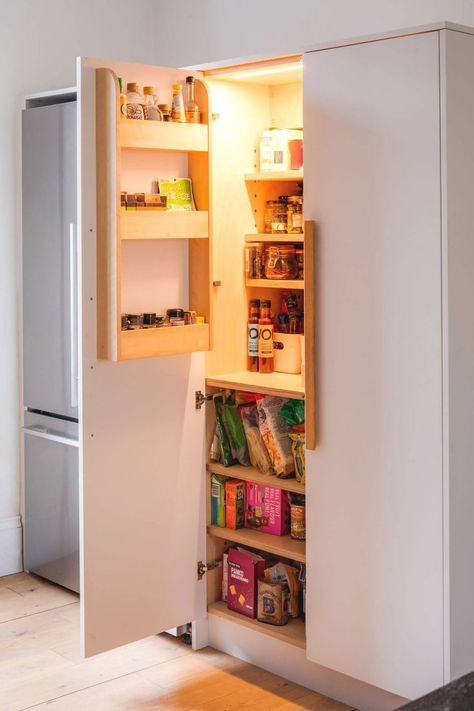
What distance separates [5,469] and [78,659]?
44.0 inches

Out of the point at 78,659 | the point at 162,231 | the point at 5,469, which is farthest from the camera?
the point at 5,469

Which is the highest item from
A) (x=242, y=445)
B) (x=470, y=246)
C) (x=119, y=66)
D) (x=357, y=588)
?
(x=119, y=66)

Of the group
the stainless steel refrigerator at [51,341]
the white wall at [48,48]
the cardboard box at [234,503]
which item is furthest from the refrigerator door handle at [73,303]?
the cardboard box at [234,503]

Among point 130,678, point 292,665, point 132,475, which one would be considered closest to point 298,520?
point 292,665

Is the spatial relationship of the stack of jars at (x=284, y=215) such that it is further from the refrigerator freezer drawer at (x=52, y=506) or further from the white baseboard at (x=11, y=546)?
the white baseboard at (x=11, y=546)

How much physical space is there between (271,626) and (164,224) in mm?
1366

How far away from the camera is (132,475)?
9.56 feet

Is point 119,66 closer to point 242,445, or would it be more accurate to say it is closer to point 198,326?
point 198,326

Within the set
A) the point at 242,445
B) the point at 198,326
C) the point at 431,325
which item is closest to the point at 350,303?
the point at 431,325

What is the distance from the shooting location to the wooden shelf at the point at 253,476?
301 centimetres

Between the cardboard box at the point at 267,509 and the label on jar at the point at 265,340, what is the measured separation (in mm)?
455

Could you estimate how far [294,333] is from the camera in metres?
3.33

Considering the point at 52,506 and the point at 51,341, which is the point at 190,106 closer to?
the point at 51,341

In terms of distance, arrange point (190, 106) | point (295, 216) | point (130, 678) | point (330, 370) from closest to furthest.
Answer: point (330, 370), point (190, 106), point (130, 678), point (295, 216)
